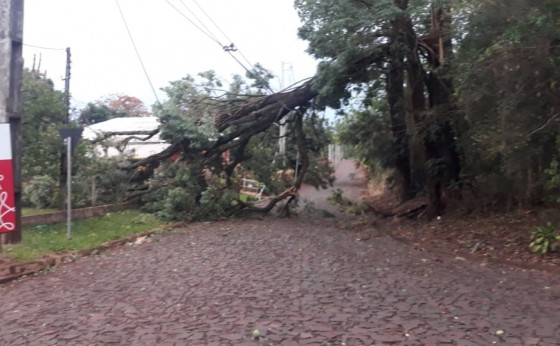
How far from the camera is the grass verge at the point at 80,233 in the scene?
11.9 m

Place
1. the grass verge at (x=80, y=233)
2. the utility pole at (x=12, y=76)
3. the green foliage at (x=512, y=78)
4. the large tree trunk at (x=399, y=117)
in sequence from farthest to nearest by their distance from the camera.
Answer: the large tree trunk at (x=399, y=117)
the utility pole at (x=12, y=76)
the grass verge at (x=80, y=233)
the green foliage at (x=512, y=78)

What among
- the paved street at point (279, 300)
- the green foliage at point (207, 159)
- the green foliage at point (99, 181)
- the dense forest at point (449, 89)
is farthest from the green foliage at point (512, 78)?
the green foliage at point (99, 181)

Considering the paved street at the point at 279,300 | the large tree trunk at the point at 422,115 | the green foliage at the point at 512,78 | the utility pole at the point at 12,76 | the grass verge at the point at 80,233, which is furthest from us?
the large tree trunk at the point at 422,115

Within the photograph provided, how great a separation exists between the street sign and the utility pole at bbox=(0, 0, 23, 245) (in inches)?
13.2

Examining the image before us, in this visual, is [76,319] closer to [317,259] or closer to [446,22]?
[317,259]

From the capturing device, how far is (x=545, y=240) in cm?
1248

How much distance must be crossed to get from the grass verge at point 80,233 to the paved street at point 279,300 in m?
0.82

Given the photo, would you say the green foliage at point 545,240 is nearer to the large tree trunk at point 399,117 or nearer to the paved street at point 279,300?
the paved street at point 279,300

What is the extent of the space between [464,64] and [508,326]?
6636mm

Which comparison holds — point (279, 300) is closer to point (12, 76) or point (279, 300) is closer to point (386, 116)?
point (12, 76)

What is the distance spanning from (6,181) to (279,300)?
613 centimetres

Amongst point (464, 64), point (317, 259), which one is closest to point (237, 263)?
point (317, 259)

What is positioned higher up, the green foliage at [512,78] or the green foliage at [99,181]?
the green foliage at [512,78]

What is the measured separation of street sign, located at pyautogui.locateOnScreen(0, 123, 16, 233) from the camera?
1162cm
